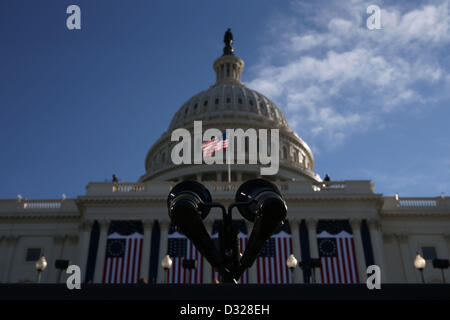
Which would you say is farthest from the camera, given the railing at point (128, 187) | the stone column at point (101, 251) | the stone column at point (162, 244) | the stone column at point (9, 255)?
the railing at point (128, 187)

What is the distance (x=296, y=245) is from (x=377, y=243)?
6.55 m

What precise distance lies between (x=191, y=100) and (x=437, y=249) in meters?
51.5

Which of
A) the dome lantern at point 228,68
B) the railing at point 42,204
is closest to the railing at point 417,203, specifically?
the railing at point 42,204

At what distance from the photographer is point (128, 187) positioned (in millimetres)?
43844

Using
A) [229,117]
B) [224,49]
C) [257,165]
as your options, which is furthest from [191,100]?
[257,165]

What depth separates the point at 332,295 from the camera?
151 inches

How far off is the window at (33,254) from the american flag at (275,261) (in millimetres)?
20270

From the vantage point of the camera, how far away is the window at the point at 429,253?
1619 inches

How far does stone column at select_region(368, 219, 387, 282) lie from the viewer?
3756 cm

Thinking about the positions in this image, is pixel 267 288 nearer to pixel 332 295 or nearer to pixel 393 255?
pixel 332 295

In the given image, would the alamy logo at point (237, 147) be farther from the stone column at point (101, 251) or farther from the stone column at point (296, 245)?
the stone column at point (101, 251)

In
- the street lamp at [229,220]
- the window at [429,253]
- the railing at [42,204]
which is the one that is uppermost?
the railing at [42,204]

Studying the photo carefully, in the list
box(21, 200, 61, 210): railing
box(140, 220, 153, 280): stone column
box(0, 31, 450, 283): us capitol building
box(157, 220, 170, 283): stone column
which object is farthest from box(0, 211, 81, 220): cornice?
box(157, 220, 170, 283): stone column
